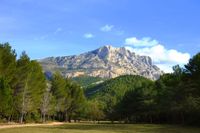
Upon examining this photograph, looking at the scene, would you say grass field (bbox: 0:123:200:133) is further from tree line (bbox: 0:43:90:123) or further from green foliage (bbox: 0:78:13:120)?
tree line (bbox: 0:43:90:123)

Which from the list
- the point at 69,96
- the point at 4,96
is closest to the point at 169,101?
the point at 4,96

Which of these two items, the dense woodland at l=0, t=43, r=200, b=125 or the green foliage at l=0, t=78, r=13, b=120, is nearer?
the green foliage at l=0, t=78, r=13, b=120

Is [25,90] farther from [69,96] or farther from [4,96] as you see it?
[69,96]

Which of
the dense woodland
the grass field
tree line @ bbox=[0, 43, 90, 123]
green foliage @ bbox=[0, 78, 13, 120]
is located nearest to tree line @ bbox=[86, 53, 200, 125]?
the dense woodland

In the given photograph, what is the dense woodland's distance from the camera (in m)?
80.0

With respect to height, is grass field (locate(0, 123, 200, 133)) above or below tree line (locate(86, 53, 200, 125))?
below

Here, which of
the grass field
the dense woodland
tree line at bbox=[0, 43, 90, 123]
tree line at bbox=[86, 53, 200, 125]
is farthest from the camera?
tree line at bbox=[86, 53, 200, 125]

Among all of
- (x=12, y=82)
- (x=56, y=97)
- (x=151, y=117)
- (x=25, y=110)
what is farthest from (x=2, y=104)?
(x=151, y=117)

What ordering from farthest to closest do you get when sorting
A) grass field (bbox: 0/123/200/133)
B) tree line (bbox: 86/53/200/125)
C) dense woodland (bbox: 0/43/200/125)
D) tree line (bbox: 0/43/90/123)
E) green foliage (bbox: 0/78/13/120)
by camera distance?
tree line (bbox: 86/53/200/125) → dense woodland (bbox: 0/43/200/125) → tree line (bbox: 0/43/90/123) → green foliage (bbox: 0/78/13/120) → grass field (bbox: 0/123/200/133)

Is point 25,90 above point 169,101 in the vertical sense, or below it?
above

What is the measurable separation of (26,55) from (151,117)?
54.2 metres

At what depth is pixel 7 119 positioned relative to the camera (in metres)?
A: 93.8

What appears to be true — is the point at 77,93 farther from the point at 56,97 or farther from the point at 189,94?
the point at 189,94

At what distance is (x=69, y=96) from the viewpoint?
140 metres
